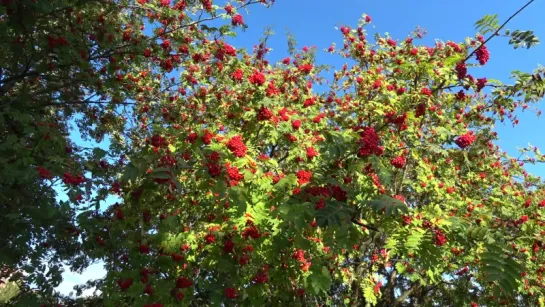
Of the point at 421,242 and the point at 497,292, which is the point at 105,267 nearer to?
the point at 421,242

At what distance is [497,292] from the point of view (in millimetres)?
3570

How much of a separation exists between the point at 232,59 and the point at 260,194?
437cm

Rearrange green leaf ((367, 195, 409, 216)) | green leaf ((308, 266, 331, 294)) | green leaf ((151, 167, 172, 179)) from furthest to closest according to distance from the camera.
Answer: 1. green leaf ((308, 266, 331, 294))
2. green leaf ((151, 167, 172, 179))
3. green leaf ((367, 195, 409, 216))

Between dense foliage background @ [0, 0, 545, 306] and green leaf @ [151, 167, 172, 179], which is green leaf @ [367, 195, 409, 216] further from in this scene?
green leaf @ [151, 167, 172, 179]

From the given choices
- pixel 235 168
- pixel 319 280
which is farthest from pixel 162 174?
pixel 319 280

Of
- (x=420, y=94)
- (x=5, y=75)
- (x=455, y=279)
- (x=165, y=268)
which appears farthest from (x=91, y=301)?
(x=455, y=279)

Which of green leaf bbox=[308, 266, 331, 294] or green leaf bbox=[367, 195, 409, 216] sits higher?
green leaf bbox=[367, 195, 409, 216]

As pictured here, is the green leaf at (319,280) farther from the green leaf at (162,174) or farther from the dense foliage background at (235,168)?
the green leaf at (162,174)

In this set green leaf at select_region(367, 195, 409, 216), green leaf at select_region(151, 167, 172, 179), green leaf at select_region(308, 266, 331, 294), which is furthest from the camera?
green leaf at select_region(308, 266, 331, 294)

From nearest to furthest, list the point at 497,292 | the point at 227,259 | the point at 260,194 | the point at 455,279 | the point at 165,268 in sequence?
the point at 497,292, the point at 260,194, the point at 227,259, the point at 165,268, the point at 455,279

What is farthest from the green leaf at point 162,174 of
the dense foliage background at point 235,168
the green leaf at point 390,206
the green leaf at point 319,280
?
the green leaf at point 319,280

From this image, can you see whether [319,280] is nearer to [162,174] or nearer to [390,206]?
[390,206]

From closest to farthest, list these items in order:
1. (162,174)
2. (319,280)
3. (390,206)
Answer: (390,206) → (162,174) → (319,280)

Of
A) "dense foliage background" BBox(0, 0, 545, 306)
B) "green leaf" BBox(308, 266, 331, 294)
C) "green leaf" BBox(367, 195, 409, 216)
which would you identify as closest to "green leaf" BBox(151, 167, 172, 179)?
"dense foliage background" BBox(0, 0, 545, 306)
